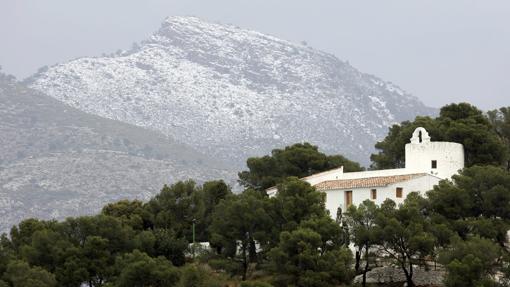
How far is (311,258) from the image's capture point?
237 feet

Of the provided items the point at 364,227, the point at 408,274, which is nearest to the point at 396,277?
the point at 408,274

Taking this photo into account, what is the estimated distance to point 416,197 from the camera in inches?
3076

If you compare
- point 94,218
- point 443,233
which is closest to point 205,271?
point 94,218

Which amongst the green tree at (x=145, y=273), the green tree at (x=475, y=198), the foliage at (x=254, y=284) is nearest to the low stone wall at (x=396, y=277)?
the green tree at (x=475, y=198)

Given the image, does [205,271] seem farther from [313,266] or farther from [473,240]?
[473,240]

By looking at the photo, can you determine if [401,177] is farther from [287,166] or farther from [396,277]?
[287,166]

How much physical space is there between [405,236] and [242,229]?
11637mm

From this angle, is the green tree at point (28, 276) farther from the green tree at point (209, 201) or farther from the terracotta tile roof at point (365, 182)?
the terracotta tile roof at point (365, 182)

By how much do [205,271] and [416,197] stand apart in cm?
1394

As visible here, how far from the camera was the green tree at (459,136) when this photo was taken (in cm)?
8638

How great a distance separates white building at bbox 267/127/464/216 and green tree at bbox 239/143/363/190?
234 inches

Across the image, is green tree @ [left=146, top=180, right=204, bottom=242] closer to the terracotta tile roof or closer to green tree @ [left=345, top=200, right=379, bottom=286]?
the terracotta tile roof

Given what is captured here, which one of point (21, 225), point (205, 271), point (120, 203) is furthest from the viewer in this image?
point (120, 203)

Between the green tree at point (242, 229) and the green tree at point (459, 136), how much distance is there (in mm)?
15391
